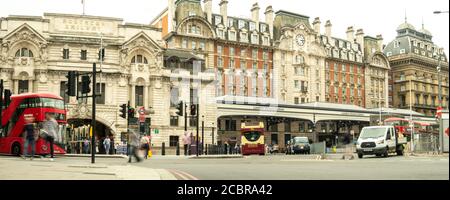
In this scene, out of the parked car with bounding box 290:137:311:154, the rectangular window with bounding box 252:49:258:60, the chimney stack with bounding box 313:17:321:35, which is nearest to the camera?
the parked car with bounding box 290:137:311:154

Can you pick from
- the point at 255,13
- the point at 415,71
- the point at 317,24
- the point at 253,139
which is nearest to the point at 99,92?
the point at 253,139

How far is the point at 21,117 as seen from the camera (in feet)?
98.9

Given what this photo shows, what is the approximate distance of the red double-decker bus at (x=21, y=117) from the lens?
29.7m

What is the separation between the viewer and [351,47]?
102 m

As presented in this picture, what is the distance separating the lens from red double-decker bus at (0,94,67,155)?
29734mm

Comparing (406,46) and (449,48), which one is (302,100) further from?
(449,48)

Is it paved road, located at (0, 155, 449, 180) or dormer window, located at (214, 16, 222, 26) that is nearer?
paved road, located at (0, 155, 449, 180)

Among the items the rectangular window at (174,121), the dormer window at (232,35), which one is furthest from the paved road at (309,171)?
the dormer window at (232,35)

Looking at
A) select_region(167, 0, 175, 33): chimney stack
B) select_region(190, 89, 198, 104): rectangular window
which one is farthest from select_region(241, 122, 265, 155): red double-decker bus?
select_region(167, 0, 175, 33): chimney stack

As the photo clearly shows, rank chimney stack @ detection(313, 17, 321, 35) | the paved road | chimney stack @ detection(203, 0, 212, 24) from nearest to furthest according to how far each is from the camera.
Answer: the paved road < chimney stack @ detection(203, 0, 212, 24) < chimney stack @ detection(313, 17, 321, 35)

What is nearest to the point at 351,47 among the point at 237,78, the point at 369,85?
the point at 369,85

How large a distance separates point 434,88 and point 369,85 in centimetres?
1176

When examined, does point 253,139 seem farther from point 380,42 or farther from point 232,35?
point 380,42

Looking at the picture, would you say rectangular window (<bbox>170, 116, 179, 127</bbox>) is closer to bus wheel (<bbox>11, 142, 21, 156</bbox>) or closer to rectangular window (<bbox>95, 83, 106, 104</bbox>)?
rectangular window (<bbox>95, 83, 106, 104</bbox>)
